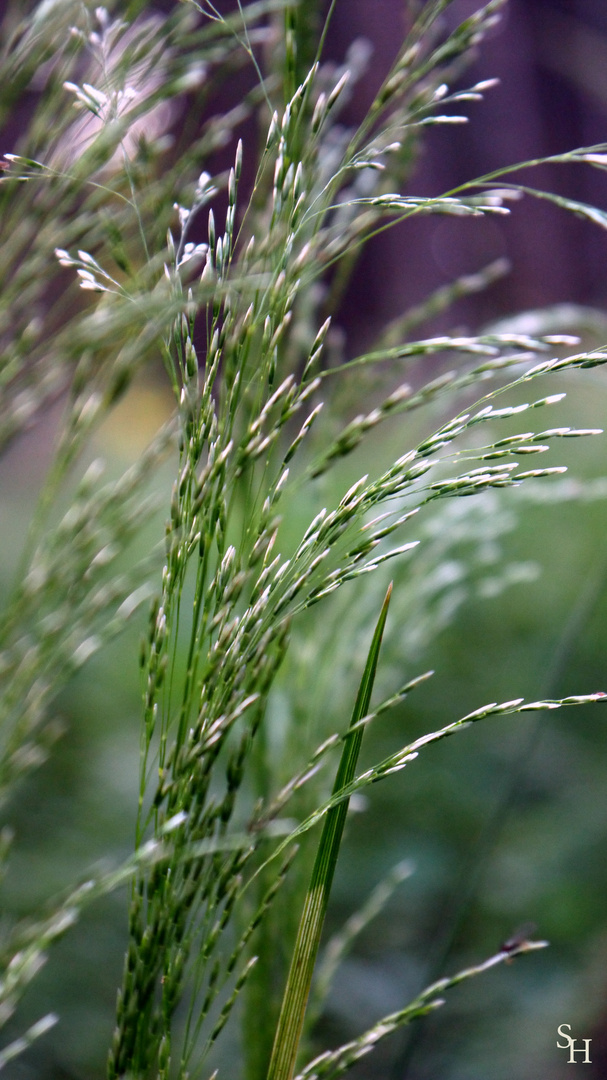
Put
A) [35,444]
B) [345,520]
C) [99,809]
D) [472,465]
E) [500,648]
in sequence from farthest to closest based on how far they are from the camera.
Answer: [35,444] → [472,465] → [500,648] → [99,809] → [345,520]

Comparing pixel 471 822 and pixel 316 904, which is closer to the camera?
pixel 316 904

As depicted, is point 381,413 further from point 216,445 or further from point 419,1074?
point 419,1074

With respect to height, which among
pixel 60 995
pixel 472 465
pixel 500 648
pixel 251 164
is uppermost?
pixel 251 164

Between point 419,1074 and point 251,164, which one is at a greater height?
point 251,164

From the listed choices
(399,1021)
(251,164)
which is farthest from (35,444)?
(399,1021)

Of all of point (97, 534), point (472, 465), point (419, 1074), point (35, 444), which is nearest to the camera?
point (97, 534)

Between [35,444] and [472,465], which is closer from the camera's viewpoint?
[472,465]

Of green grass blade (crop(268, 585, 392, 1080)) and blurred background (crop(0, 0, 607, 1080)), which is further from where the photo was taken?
blurred background (crop(0, 0, 607, 1080))

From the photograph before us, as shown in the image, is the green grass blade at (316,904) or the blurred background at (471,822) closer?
the green grass blade at (316,904)
